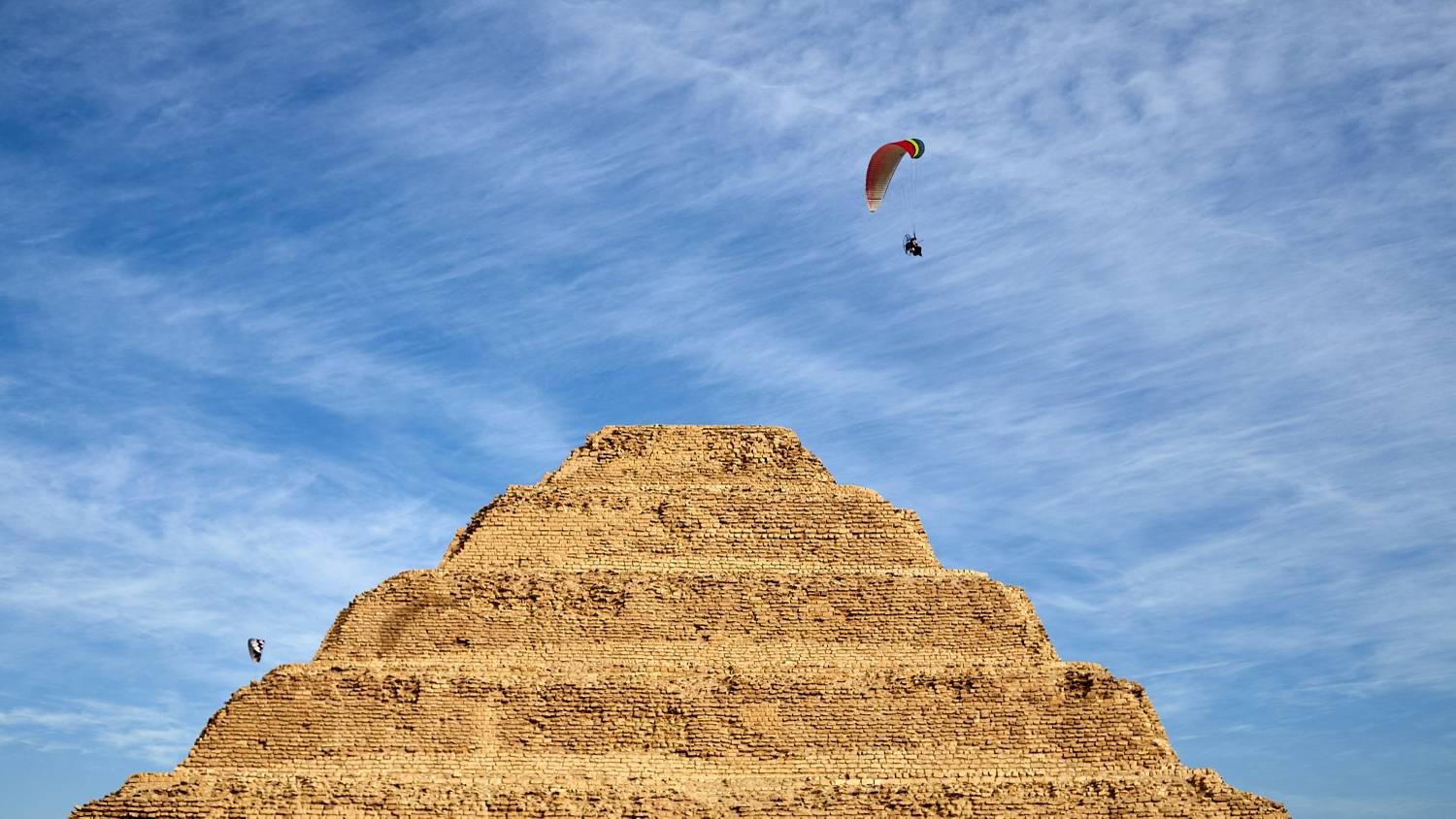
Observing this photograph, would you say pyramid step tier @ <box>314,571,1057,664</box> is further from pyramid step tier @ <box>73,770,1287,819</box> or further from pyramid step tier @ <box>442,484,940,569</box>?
pyramid step tier @ <box>73,770,1287,819</box>

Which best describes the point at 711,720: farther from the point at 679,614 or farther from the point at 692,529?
the point at 692,529

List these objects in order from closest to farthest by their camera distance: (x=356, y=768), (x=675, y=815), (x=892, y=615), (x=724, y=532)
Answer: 1. (x=675, y=815)
2. (x=356, y=768)
3. (x=892, y=615)
4. (x=724, y=532)

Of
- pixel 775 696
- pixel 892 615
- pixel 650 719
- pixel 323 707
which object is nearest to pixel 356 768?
pixel 323 707

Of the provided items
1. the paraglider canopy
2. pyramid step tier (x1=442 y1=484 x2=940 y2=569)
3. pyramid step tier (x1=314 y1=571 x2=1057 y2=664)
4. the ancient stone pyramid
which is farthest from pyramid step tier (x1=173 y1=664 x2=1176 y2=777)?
the paraglider canopy

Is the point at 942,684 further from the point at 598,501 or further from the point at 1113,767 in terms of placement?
the point at 598,501

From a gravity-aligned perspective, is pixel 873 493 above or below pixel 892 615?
above

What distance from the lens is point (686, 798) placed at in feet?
89.1

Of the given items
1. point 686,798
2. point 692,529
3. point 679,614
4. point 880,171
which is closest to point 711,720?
point 686,798

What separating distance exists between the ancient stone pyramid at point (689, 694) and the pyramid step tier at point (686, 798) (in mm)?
50

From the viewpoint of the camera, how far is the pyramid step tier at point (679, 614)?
104ft

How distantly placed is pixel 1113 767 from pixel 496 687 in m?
11.6

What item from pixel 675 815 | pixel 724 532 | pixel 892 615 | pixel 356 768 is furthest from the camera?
pixel 724 532

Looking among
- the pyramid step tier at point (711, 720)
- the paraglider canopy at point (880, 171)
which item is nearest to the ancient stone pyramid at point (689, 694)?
the pyramid step tier at point (711, 720)

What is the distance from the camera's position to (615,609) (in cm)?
3225
